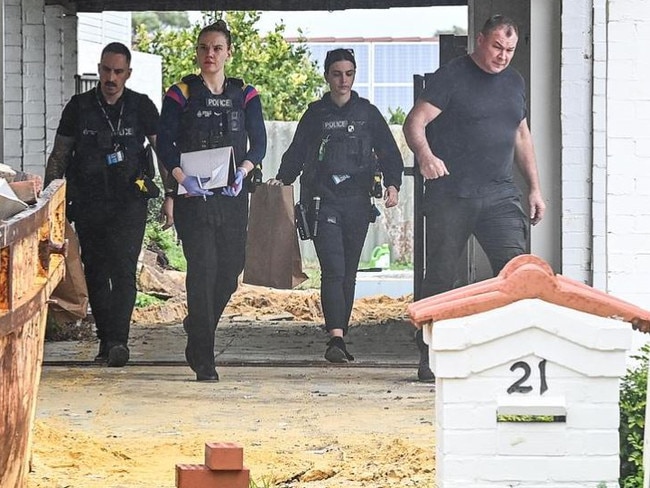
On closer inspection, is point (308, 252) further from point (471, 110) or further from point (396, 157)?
point (471, 110)

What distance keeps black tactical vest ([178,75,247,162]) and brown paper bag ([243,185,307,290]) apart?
15.5ft

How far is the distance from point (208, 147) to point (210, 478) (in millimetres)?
4421

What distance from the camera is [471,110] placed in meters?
9.08

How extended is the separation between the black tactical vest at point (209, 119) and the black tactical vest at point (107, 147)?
0.94 m

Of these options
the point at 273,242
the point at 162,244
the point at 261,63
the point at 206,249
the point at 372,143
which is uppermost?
the point at 261,63

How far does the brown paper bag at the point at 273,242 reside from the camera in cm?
1434

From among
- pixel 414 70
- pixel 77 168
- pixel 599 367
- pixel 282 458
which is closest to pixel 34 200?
pixel 282 458

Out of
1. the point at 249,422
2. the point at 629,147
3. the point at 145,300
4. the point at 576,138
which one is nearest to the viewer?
the point at 249,422

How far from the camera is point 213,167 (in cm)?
941

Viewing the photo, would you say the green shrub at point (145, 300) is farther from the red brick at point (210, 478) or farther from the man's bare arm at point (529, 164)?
the red brick at point (210, 478)

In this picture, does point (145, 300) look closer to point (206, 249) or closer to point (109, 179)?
point (109, 179)

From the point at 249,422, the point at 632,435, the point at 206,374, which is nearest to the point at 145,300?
the point at 206,374

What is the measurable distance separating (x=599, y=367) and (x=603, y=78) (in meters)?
4.46

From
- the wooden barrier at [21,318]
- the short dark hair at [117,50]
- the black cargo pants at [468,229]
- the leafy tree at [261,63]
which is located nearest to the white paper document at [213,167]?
the black cargo pants at [468,229]
